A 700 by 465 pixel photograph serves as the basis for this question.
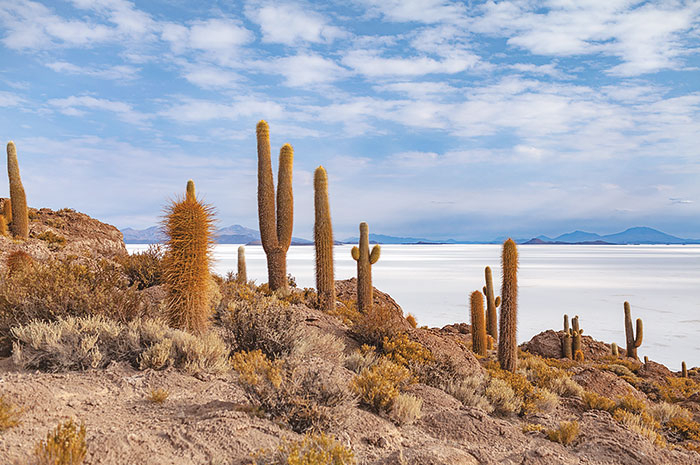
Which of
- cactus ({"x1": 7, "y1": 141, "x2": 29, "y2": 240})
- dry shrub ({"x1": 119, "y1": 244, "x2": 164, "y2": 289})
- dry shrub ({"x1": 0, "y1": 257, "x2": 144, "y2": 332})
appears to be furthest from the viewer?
cactus ({"x1": 7, "y1": 141, "x2": 29, "y2": 240})

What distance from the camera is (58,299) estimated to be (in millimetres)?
7805

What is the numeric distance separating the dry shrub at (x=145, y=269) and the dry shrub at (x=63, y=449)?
9.23 m

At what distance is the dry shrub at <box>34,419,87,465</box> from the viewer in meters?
3.58

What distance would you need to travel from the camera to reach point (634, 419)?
8.34 m

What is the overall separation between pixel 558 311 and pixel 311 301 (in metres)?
28.4

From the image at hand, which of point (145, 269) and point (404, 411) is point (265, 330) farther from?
point (145, 269)

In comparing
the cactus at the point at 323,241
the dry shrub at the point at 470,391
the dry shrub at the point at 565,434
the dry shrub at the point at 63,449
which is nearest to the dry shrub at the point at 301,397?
the dry shrub at the point at 63,449

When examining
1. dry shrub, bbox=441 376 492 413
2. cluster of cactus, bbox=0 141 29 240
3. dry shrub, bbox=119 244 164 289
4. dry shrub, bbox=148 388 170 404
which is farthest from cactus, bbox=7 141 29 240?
dry shrub, bbox=441 376 492 413

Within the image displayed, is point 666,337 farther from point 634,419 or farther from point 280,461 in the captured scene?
point 280,461

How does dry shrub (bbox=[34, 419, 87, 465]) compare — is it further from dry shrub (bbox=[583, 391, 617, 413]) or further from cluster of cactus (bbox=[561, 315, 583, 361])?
cluster of cactus (bbox=[561, 315, 583, 361])

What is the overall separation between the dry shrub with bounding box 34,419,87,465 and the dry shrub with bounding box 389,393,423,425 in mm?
3581

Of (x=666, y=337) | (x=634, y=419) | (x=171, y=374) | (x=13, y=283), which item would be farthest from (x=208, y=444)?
(x=666, y=337)

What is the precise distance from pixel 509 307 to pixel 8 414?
36.6 feet

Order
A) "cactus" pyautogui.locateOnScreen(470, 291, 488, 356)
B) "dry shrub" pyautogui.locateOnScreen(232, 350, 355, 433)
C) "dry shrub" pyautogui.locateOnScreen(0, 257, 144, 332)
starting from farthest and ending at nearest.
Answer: "cactus" pyautogui.locateOnScreen(470, 291, 488, 356)
"dry shrub" pyautogui.locateOnScreen(0, 257, 144, 332)
"dry shrub" pyautogui.locateOnScreen(232, 350, 355, 433)
